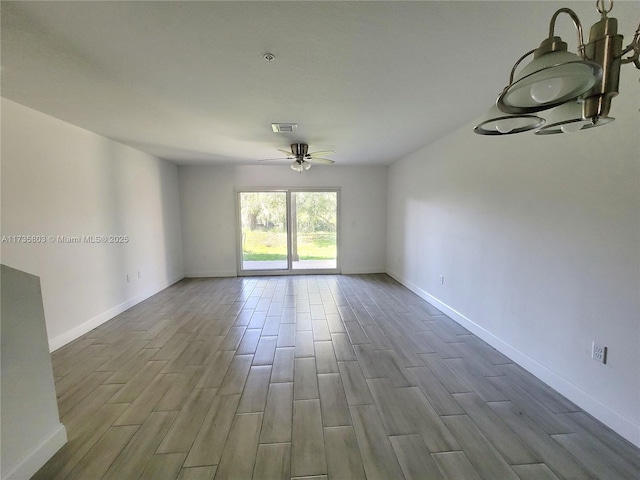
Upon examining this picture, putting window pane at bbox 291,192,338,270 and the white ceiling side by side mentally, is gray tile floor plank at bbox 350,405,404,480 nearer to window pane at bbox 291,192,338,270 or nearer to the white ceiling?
the white ceiling

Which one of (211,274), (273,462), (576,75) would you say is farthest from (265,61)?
(211,274)

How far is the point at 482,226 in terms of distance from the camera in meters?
2.93

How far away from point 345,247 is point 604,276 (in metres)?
4.48

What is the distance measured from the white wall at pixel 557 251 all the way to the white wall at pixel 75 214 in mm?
4551

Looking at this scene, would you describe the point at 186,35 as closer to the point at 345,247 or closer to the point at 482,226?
the point at 482,226

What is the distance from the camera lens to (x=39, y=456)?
1470 millimetres

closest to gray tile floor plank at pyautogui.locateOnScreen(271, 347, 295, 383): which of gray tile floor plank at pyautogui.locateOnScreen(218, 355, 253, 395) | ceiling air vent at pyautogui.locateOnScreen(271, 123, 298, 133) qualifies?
gray tile floor plank at pyautogui.locateOnScreen(218, 355, 253, 395)

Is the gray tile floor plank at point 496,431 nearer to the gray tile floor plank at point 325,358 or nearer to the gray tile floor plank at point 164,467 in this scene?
the gray tile floor plank at point 325,358

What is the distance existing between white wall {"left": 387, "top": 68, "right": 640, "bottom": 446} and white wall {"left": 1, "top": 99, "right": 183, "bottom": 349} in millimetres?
4551

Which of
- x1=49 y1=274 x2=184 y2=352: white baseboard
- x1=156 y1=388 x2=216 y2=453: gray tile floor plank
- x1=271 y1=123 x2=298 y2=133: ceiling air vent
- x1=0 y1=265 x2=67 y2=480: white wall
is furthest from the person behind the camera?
x1=271 y1=123 x2=298 y2=133: ceiling air vent

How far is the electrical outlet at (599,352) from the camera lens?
176 cm

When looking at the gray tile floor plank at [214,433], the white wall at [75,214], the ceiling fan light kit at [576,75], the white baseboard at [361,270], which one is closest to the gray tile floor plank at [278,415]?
the gray tile floor plank at [214,433]

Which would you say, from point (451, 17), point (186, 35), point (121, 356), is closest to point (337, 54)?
point (451, 17)

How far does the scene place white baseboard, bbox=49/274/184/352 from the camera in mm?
2779
